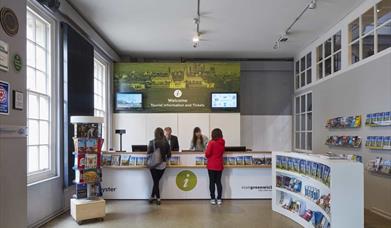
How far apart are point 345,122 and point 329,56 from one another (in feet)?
6.17

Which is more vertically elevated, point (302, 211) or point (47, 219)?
point (302, 211)

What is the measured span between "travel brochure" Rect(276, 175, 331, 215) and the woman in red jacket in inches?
45.5

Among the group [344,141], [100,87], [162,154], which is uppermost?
[100,87]

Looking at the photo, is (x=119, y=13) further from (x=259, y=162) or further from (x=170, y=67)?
(x=259, y=162)

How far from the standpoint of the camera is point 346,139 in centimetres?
679

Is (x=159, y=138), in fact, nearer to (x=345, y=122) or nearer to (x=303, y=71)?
(x=345, y=122)

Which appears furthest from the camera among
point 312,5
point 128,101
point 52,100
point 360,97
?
point 128,101

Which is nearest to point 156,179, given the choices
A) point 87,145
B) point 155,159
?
point 155,159

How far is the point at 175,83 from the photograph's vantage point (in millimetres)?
9969

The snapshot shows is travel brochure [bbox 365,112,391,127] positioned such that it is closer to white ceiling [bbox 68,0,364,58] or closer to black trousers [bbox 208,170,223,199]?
white ceiling [bbox 68,0,364,58]

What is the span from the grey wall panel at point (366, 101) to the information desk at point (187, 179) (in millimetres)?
1777

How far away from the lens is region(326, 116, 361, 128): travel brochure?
6393mm

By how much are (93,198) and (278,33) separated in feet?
17.8

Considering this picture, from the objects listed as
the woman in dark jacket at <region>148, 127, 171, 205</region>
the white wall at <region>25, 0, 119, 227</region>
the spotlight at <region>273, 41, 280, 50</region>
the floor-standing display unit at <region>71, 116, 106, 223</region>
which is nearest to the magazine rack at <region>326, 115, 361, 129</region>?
the spotlight at <region>273, 41, 280, 50</region>
